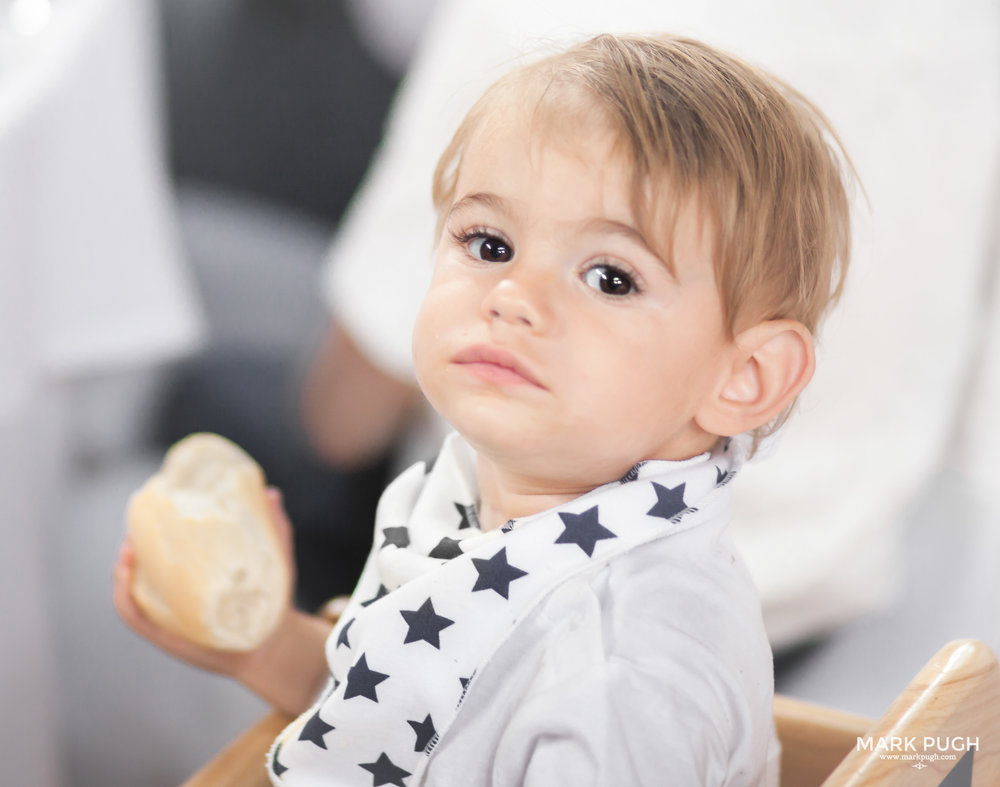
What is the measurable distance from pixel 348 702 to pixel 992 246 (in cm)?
60

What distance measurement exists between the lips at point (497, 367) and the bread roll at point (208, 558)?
6.6 inches

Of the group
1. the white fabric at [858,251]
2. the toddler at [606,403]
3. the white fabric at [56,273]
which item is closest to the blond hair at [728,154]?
the toddler at [606,403]

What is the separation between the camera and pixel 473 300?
1.22 ft

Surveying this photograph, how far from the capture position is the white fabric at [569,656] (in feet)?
1.12

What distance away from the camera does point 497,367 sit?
357 millimetres

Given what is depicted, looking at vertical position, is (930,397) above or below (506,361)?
below

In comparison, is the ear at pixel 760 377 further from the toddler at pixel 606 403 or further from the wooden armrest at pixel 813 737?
the wooden armrest at pixel 813 737

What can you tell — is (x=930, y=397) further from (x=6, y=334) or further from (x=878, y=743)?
(x=6, y=334)

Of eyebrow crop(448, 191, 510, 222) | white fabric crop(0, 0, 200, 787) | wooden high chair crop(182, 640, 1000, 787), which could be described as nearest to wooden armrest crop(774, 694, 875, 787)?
wooden high chair crop(182, 640, 1000, 787)

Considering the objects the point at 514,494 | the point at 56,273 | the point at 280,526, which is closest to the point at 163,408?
the point at 56,273

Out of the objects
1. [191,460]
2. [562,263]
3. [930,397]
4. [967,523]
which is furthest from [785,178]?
[967,523]

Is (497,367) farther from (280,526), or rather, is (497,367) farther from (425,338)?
(280,526)

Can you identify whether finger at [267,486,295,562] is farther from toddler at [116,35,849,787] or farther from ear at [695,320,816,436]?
ear at [695,320,816,436]

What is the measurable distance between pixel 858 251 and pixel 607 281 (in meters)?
0.32
